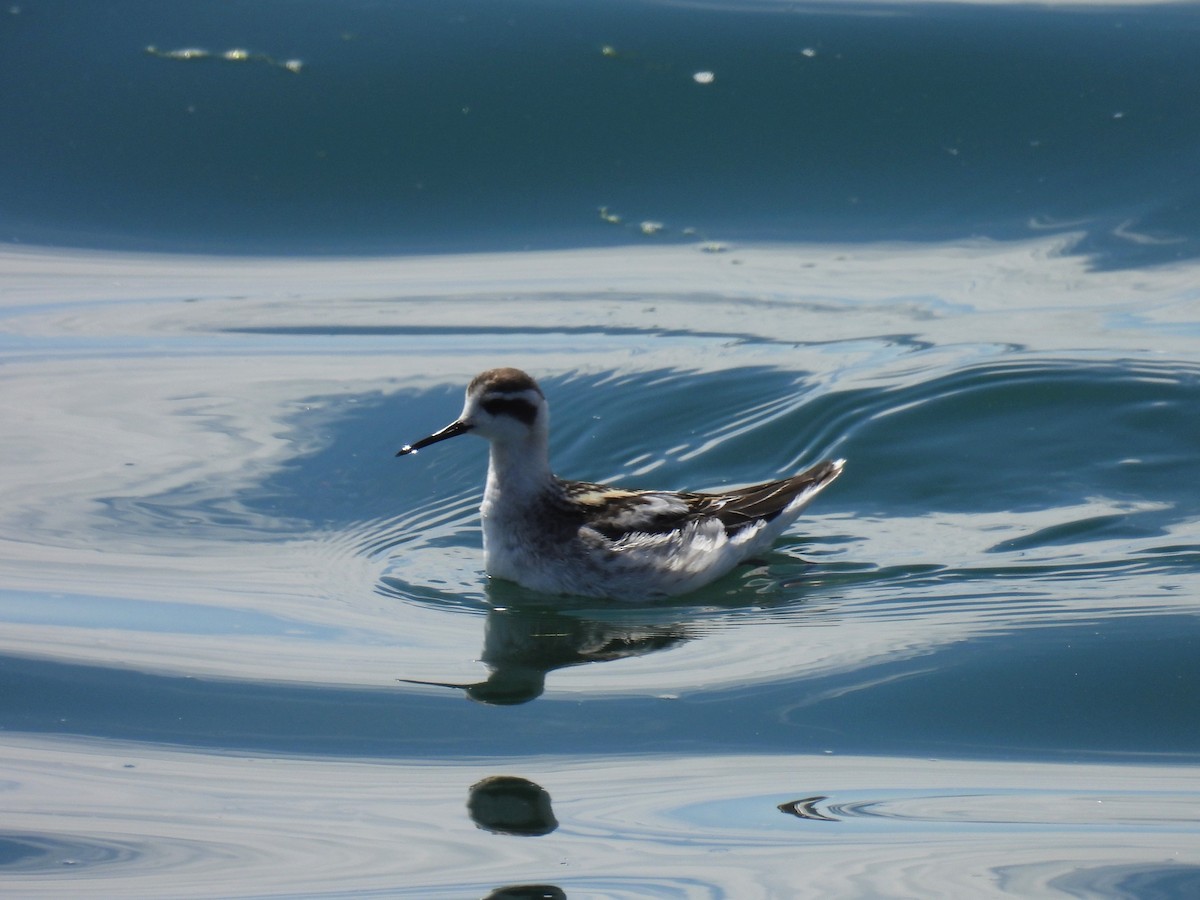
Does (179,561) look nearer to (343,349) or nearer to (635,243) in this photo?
(343,349)

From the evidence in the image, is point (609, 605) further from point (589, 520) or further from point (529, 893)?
point (529, 893)

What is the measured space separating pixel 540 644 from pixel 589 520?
114cm

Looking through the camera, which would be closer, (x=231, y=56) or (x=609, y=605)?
(x=609, y=605)

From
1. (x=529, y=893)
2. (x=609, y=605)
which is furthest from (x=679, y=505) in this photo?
(x=529, y=893)

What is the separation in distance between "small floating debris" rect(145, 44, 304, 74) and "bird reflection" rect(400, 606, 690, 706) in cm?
461

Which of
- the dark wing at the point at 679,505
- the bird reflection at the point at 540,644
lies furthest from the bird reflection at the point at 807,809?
the dark wing at the point at 679,505

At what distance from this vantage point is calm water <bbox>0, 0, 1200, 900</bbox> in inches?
179

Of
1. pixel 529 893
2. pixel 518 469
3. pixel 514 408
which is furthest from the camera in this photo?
pixel 518 469

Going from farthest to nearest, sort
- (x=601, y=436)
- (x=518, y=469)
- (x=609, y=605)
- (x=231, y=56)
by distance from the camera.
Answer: (x=231, y=56) < (x=601, y=436) < (x=518, y=469) < (x=609, y=605)

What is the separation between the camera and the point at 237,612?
20.8 feet

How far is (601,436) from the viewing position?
8523 mm

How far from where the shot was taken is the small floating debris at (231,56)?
9938 mm

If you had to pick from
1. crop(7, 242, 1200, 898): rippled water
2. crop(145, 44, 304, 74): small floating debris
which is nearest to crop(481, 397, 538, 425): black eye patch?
crop(7, 242, 1200, 898): rippled water

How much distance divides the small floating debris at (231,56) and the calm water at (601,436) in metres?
0.04
